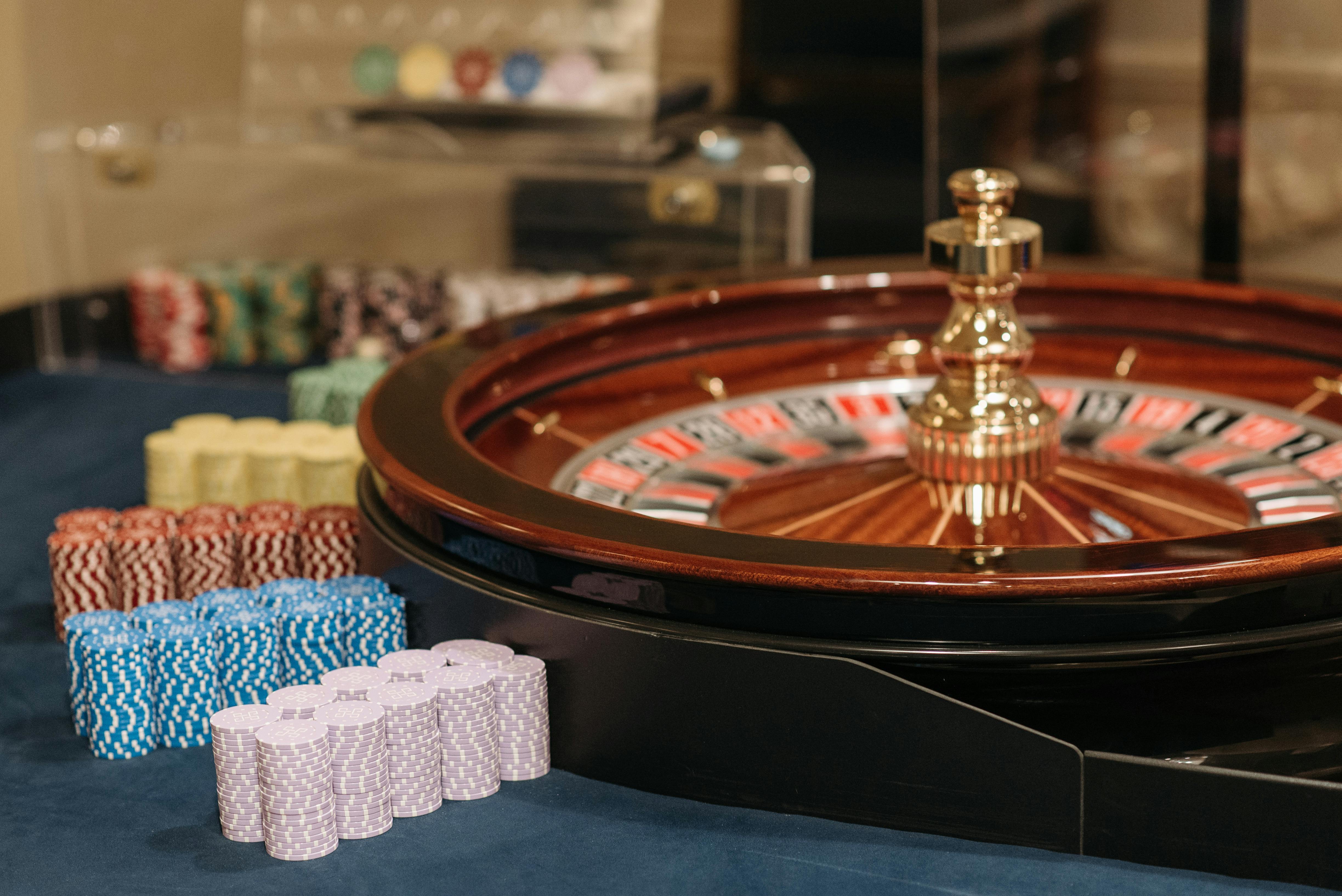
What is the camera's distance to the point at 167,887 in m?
1.68

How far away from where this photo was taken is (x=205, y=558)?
7.90ft

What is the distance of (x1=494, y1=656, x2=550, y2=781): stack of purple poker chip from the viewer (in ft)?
6.10

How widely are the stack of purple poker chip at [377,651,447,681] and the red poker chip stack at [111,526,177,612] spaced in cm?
61

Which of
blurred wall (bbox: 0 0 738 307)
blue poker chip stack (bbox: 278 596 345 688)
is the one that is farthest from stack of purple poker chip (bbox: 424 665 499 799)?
blurred wall (bbox: 0 0 738 307)

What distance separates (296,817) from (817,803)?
0.57 metres

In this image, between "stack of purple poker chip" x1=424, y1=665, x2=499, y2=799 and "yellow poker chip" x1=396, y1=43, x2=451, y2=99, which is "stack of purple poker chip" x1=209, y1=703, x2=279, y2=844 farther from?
"yellow poker chip" x1=396, y1=43, x2=451, y2=99

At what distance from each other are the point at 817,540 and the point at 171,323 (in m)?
3.13

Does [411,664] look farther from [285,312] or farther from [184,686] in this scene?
[285,312]

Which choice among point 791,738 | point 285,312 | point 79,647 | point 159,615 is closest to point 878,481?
point 791,738

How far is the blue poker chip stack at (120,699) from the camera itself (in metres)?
2.02

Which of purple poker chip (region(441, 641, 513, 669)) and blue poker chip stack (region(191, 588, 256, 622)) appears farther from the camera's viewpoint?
blue poker chip stack (region(191, 588, 256, 622))

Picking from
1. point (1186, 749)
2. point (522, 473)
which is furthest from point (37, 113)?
point (1186, 749)

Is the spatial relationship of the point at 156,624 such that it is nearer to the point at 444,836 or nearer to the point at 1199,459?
the point at 444,836

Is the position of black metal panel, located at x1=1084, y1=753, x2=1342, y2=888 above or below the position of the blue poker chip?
below
